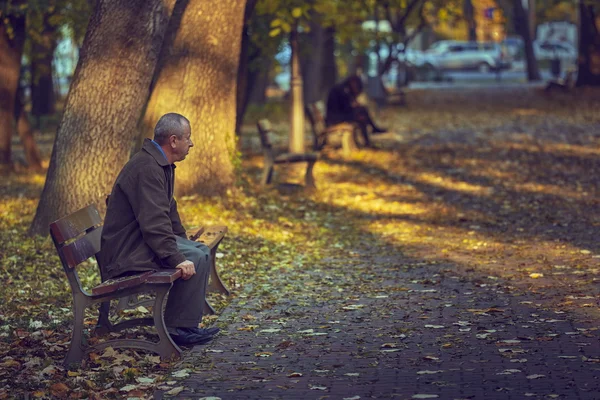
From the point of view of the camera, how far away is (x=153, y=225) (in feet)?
20.2

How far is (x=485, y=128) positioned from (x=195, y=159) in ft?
39.3

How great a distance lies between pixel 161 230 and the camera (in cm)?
618

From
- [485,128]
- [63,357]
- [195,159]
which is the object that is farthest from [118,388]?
[485,128]

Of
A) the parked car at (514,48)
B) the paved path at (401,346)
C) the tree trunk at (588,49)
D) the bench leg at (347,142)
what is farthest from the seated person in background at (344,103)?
the parked car at (514,48)

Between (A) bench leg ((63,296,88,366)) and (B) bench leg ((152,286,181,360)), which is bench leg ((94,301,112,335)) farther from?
(B) bench leg ((152,286,181,360))

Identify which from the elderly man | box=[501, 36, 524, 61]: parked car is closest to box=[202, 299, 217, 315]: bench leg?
the elderly man

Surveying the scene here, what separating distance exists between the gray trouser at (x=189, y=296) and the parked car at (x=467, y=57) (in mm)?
49425

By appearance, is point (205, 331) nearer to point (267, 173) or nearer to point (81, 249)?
point (81, 249)

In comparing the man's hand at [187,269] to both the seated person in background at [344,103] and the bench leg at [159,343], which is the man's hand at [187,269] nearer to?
the bench leg at [159,343]

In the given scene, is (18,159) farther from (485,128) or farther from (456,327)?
(456,327)

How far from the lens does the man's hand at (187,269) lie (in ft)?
20.5

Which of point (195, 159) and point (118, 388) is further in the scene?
point (195, 159)

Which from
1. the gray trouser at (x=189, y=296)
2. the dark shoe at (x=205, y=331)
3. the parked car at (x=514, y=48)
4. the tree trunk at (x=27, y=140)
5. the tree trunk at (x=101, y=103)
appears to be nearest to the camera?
the gray trouser at (x=189, y=296)

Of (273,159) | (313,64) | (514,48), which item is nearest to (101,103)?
(273,159)
